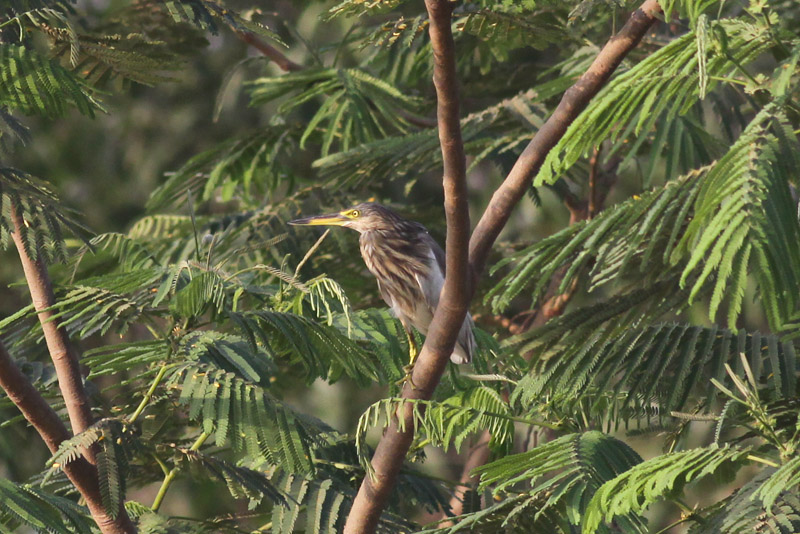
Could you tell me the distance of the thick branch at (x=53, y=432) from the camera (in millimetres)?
2867

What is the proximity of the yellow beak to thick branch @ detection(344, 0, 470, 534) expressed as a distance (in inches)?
63.6

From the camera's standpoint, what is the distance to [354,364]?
9.95ft

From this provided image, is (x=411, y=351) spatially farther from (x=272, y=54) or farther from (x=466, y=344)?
(x=272, y=54)

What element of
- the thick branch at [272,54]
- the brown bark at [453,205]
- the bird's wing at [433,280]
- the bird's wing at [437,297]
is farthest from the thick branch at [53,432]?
the thick branch at [272,54]

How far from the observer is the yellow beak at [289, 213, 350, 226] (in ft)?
14.7

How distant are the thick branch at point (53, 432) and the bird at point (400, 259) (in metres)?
1.42

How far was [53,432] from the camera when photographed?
118 inches

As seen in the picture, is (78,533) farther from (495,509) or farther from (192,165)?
(192,165)

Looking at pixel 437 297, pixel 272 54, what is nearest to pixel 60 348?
pixel 437 297

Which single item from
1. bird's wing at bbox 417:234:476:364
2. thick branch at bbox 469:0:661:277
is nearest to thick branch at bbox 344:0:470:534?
thick branch at bbox 469:0:661:277

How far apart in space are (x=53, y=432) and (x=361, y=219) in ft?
5.93

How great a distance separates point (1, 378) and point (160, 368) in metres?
0.45

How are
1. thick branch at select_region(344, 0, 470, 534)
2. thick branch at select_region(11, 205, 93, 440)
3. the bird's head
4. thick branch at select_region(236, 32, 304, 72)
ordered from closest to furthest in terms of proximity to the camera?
thick branch at select_region(344, 0, 470, 534)
thick branch at select_region(11, 205, 93, 440)
the bird's head
thick branch at select_region(236, 32, 304, 72)

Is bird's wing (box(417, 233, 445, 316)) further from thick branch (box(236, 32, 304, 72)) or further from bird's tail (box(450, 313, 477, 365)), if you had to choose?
thick branch (box(236, 32, 304, 72))
